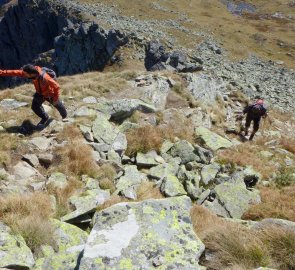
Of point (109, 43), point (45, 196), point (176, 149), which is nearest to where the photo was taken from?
point (45, 196)

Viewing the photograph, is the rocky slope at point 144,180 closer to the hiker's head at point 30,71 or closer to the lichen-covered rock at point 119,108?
the lichen-covered rock at point 119,108

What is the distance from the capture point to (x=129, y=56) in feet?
175

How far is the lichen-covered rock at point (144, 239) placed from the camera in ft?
19.4

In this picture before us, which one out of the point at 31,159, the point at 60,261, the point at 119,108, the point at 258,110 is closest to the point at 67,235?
the point at 60,261

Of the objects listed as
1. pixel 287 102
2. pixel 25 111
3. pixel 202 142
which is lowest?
pixel 287 102

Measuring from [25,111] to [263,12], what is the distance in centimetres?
11147

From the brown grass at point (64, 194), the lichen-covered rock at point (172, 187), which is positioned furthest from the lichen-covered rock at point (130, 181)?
the brown grass at point (64, 194)

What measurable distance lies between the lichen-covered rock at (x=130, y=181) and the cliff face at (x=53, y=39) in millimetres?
45344

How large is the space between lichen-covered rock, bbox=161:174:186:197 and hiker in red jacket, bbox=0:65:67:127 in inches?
207

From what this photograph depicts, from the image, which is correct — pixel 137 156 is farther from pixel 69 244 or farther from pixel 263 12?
pixel 263 12

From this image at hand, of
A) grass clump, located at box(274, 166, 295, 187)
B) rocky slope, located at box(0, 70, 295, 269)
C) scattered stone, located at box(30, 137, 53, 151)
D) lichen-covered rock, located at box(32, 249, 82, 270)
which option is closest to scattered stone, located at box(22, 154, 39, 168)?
rocky slope, located at box(0, 70, 295, 269)

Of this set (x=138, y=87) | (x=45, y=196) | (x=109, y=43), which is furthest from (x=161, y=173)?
(x=109, y=43)

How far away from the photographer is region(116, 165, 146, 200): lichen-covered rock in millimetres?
Answer: 10637

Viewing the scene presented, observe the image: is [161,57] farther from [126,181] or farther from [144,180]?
[126,181]
